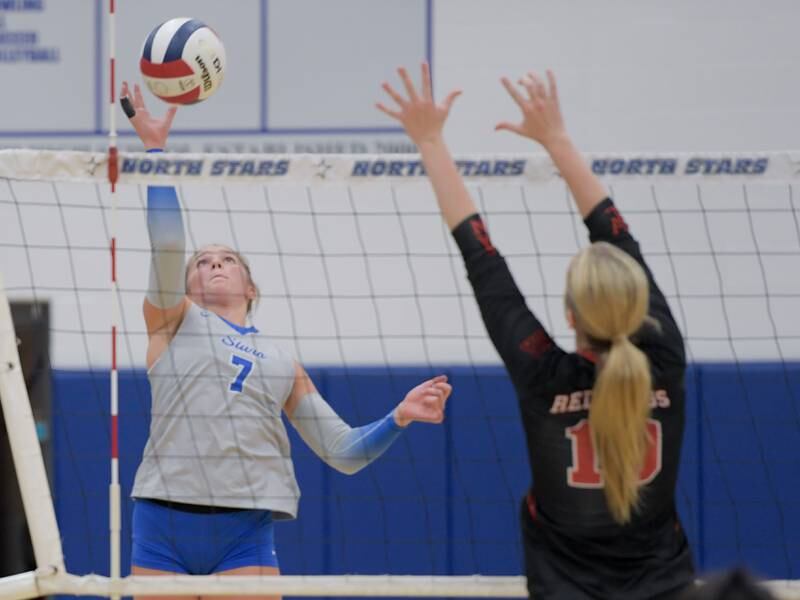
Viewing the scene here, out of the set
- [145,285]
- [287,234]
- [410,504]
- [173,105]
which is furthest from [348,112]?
[173,105]

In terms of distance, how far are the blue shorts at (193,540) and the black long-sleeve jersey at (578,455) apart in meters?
1.58

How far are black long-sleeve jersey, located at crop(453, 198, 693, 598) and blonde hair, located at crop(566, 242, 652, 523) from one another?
6 cm

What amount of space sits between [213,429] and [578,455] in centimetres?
179

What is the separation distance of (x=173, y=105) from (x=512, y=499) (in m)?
2.84

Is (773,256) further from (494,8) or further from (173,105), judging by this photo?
(173,105)

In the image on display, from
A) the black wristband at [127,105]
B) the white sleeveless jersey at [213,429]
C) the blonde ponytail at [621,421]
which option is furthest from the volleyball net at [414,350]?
the blonde ponytail at [621,421]

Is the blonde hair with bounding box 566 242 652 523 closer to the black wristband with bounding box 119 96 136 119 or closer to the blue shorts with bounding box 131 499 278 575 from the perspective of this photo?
the black wristband with bounding box 119 96 136 119

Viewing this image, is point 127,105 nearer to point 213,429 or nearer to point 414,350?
point 213,429

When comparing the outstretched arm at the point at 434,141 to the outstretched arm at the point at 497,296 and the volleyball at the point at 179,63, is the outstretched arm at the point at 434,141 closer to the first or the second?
the outstretched arm at the point at 497,296

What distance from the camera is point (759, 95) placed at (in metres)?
6.57

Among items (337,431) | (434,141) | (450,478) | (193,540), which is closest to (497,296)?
(434,141)

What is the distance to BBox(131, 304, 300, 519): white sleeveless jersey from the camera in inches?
170

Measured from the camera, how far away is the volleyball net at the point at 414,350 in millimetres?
6379

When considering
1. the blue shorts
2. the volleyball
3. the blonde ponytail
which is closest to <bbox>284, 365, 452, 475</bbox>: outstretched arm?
the blue shorts
